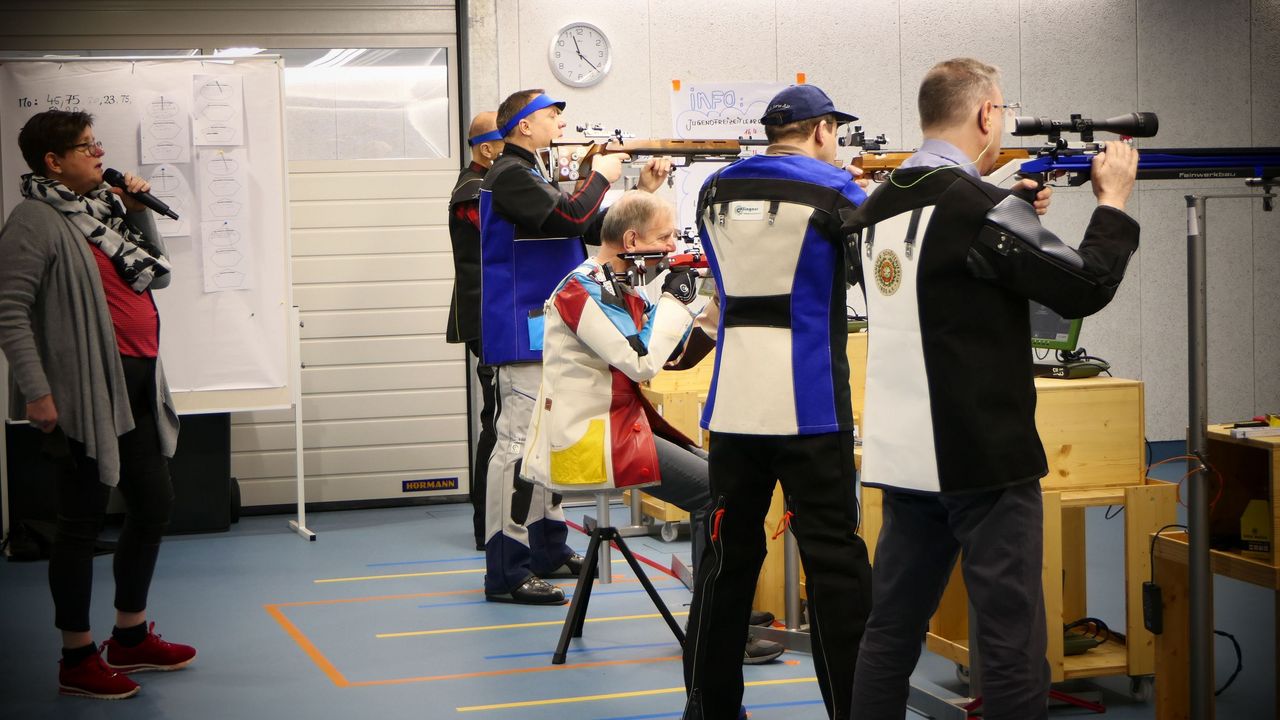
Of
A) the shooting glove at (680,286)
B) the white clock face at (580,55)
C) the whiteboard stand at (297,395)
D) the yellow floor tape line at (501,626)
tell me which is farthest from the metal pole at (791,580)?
the white clock face at (580,55)

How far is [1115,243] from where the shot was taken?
2287 mm

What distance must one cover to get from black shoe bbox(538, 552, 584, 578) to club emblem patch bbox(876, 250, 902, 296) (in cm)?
298

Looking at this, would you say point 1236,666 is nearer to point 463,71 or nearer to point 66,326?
point 66,326

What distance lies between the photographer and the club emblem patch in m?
2.41

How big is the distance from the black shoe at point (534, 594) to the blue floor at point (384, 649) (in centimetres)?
4

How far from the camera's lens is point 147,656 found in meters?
3.95

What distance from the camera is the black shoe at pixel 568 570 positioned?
5172 millimetres

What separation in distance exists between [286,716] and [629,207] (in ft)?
5.85

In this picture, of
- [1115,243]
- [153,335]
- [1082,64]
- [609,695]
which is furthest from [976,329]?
[1082,64]

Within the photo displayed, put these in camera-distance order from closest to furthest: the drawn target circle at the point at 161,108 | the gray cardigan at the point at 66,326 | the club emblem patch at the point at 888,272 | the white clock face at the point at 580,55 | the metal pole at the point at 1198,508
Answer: the club emblem patch at the point at 888,272
the metal pole at the point at 1198,508
the gray cardigan at the point at 66,326
the drawn target circle at the point at 161,108
the white clock face at the point at 580,55

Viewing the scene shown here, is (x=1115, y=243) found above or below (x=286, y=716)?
above

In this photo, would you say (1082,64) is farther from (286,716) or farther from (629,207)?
(286,716)

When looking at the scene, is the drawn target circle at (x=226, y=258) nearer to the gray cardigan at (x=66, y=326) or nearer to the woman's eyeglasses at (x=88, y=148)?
the woman's eyeglasses at (x=88, y=148)

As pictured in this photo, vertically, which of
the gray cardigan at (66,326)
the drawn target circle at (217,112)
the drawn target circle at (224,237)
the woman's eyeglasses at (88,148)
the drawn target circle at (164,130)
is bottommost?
the gray cardigan at (66,326)
